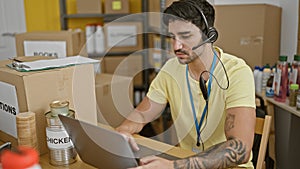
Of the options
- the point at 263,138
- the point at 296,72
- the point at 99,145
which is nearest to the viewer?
the point at 99,145

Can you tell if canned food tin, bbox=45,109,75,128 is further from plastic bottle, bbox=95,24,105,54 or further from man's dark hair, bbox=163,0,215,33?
plastic bottle, bbox=95,24,105,54

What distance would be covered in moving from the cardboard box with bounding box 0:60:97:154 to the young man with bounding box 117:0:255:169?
0.66 feet

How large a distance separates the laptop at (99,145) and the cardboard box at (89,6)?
232cm

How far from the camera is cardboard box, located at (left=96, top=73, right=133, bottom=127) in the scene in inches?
60.1

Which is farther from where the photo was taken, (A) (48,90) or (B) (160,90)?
(B) (160,90)

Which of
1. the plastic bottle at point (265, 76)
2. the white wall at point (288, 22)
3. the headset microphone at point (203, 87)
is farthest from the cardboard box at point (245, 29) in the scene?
the headset microphone at point (203, 87)

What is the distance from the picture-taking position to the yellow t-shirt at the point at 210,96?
1.24 meters

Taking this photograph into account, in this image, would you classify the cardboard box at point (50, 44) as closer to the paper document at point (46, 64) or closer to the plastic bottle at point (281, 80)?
the paper document at point (46, 64)

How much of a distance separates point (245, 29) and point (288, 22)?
371 mm

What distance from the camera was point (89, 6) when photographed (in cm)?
314

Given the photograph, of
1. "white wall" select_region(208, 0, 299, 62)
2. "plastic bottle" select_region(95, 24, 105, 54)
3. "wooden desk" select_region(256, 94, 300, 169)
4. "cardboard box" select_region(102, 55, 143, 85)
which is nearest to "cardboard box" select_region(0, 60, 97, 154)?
"wooden desk" select_region(256, 94, 300, 169)

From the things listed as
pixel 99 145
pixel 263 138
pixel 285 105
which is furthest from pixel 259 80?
pixel 99 145

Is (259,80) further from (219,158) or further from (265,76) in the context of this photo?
(219,158)

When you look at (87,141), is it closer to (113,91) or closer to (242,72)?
(242,72)
